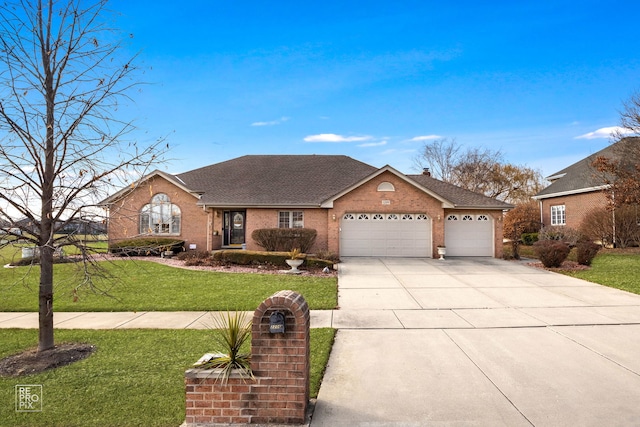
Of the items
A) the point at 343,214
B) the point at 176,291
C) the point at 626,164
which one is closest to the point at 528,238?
the point at 626,164

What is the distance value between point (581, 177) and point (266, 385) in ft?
98.8

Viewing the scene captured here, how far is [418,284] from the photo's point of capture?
1179 centimetres

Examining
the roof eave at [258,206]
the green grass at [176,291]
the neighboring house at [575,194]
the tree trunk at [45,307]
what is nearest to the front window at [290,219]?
the roof eave at [258,206]

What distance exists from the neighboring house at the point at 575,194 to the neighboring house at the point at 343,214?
8.64m

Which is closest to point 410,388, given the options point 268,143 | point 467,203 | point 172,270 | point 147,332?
point 147,332

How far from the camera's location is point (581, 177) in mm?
25719

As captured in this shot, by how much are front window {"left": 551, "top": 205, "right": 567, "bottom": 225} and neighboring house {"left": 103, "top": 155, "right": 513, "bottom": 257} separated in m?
11.2

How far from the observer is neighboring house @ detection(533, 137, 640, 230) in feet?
75.4

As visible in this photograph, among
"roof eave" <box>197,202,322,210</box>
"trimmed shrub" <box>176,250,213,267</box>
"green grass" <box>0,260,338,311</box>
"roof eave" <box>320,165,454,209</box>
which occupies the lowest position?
"green grass" <box>0,260,338,311</box>

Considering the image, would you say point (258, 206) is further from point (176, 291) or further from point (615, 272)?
Result: point (615, 272)

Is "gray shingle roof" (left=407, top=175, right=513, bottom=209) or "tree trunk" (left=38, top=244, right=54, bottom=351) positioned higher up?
"gray shingle roof" (left=407, top=175, right=513, bottom=209)

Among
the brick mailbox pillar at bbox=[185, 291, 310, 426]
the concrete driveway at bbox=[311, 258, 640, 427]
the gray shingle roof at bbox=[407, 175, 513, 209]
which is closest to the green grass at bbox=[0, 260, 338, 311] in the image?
the concrete driveway at bbox=[311, 258, 640, 427]

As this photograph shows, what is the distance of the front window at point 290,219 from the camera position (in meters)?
20.1

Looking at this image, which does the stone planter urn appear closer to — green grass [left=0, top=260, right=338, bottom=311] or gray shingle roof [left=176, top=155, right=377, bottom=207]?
green grass [left=0, top=260, right=338, bottom=311]
